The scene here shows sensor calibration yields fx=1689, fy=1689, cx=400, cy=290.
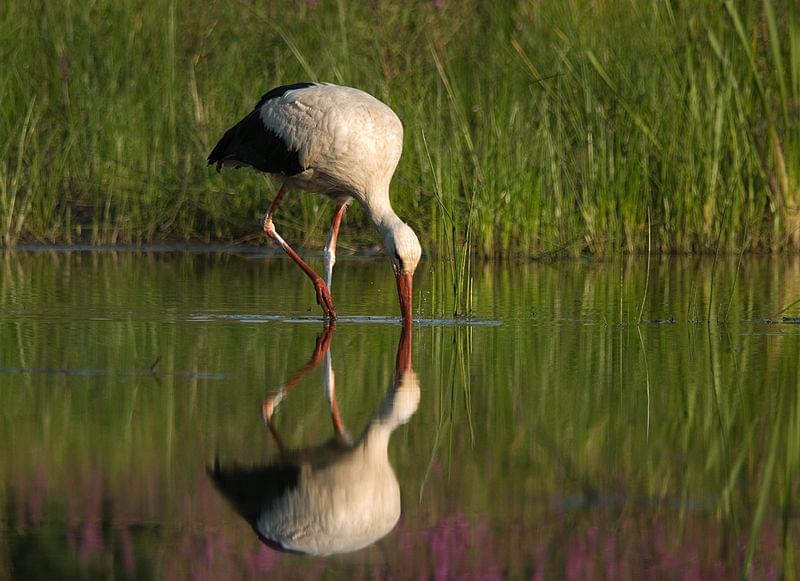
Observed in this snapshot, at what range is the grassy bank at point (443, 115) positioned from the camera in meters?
11.9

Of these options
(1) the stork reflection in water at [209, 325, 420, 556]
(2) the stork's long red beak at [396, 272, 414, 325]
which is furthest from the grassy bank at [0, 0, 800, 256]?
(1) the stork reflection in water at [209, 325, 420, 556]

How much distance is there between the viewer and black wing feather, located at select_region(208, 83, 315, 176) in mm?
9359

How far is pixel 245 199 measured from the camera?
13227mm

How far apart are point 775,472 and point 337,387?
1942 millimetres

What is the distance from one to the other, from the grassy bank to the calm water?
2.93 metres

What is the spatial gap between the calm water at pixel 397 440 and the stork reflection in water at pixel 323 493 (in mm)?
11

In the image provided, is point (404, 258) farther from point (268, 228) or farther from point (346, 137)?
point (268, 228)

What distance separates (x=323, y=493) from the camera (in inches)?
171

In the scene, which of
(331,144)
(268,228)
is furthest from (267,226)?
(331,144)

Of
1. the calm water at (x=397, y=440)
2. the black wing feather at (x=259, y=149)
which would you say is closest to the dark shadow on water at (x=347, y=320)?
the calm water at (x=397, y=440)

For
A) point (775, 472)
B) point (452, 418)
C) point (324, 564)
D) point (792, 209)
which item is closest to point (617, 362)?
point (452, 418)

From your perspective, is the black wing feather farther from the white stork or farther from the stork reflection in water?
the stork reflection in water

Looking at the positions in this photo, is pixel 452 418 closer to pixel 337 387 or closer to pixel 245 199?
pixel 337 387

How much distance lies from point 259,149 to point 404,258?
1697 mm
